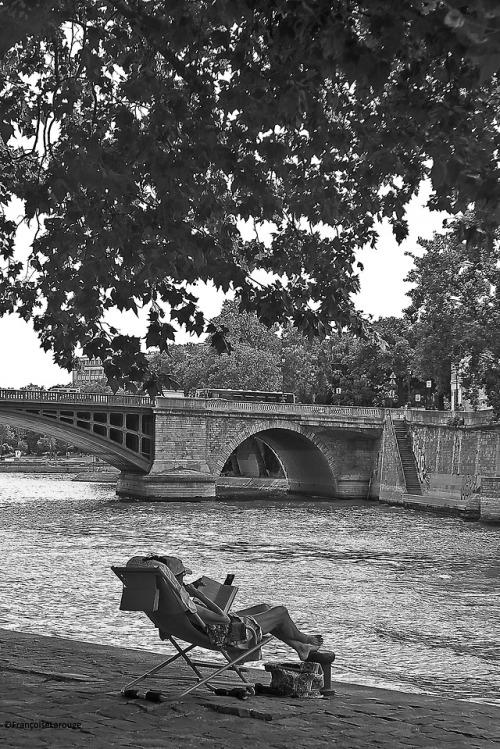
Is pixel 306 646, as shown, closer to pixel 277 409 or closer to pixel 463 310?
pixel 463 310

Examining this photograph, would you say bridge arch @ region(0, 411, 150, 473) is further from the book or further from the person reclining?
the person reclining

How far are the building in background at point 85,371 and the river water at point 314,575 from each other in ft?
13.5

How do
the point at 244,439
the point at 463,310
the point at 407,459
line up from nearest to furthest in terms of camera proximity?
the point at 463,310
the point at 407,459
the point at 244,439

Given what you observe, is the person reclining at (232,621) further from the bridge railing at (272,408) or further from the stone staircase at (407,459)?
the bridge railing at (272,408)

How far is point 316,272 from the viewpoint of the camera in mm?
9953

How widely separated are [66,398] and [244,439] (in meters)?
10.3

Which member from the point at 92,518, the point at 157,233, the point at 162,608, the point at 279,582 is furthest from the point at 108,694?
the point at 92,518

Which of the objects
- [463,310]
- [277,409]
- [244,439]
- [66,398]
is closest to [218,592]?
[463,310]

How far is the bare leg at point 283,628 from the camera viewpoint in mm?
7230

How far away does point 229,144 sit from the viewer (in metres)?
8.08

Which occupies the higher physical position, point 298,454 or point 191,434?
point 191,434

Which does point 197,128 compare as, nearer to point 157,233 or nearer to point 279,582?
point 157,233

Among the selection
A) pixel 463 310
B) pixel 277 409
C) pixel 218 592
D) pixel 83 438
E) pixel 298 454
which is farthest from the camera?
pixel 298 454

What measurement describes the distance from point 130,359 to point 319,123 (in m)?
3.07
